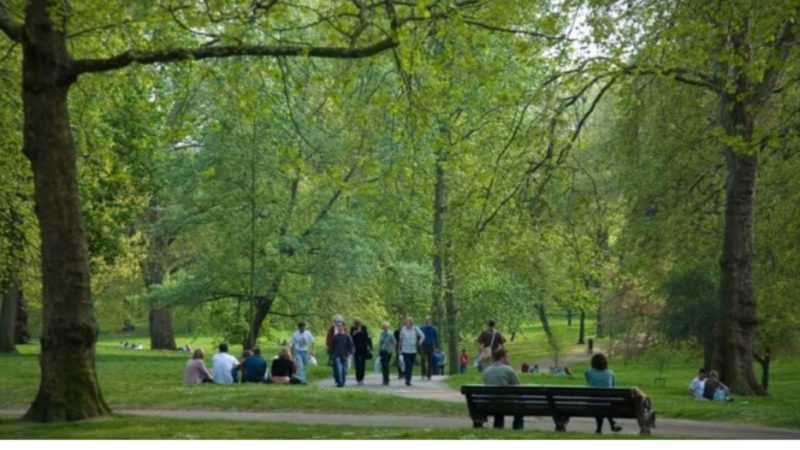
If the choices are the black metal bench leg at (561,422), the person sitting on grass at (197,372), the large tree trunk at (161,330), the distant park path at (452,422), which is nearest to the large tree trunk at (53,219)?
the distant park path at (452,422)

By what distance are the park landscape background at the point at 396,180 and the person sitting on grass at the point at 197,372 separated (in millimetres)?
1556

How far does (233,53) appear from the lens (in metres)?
18.0

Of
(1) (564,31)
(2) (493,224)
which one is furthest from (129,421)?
(1) (564,31)

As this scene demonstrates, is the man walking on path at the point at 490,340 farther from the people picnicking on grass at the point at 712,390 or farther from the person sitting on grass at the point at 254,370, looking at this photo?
the person sitting on grass at the point at 254,370

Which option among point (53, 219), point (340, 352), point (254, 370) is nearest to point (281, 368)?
point (254, 370)

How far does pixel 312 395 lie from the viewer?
2473 centimetres

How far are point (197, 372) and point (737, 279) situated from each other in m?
11.5

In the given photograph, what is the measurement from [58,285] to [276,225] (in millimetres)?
27639

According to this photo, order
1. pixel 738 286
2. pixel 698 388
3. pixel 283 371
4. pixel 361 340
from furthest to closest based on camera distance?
pixel 361 340, pixel 283 371, pixel 698 388, pixel 738 286

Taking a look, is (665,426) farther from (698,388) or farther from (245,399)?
(698,388)

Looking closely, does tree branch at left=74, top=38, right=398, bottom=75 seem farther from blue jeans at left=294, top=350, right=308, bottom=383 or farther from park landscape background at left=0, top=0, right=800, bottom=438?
blue jeans at left=294, top=350, right=308, bottom=383

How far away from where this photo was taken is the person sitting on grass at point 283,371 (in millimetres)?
30562

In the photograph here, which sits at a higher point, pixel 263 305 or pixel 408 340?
pixel 263 305

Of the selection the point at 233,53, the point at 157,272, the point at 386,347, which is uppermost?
the point at 233,53
